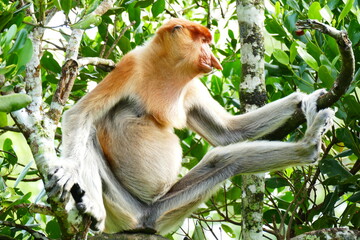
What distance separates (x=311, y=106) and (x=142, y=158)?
4.02ft

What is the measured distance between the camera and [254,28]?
3.96 metres

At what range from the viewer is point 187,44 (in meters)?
4.37

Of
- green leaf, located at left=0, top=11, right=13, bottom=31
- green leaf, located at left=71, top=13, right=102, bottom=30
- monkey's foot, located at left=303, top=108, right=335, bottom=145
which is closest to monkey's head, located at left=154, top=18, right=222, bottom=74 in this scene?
monkey's foot, located at left=303, top=108, right=335, bottom=145

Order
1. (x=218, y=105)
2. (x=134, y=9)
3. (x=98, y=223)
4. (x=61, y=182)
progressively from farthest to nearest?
(x=218, y=105) → (x=134, y=9) → (x=98, y=223) → (x=61, y=182)

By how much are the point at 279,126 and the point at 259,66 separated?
0.74 meters

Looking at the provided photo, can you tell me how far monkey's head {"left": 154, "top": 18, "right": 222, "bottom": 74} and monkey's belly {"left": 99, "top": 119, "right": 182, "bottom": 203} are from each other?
568mm

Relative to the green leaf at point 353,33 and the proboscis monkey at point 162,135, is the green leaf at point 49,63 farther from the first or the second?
the green leaf at point 353,33

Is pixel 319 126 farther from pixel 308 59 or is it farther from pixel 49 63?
pixel 49 63

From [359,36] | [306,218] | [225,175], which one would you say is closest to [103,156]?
[225,175]

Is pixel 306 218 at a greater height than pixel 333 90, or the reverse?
pixel 333 90

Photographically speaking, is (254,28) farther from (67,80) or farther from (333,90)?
(67,80)

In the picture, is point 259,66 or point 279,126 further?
point 279,126

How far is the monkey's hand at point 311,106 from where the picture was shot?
12.6 ft

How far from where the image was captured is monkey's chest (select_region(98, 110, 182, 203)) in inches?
163
